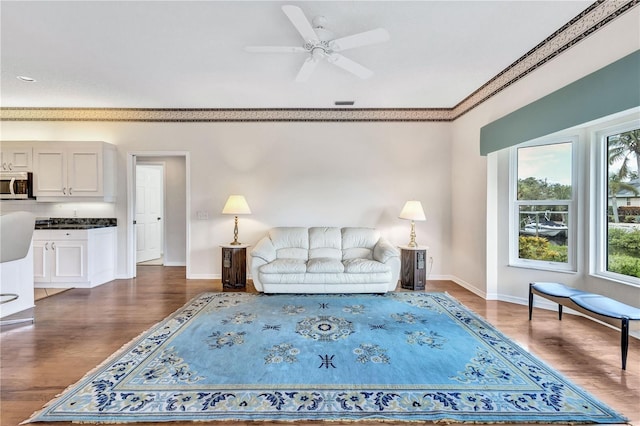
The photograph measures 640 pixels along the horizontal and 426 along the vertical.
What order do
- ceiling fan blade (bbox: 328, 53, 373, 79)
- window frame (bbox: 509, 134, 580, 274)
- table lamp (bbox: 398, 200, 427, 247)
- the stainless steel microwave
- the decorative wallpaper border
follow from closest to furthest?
1. ceiling fan blade (bbox: 328, 53, 373, 79)
2. window frame (bbox: 509, 134, 580, 274)
3. table lamp (bbox: 398, 200, 427, 247)
4. the stainless steel microwave
5. the decorative wallpaper border

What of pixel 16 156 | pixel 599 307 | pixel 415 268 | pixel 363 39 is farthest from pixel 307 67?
pixel 16 156

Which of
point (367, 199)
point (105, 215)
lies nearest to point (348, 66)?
point (367, 199)

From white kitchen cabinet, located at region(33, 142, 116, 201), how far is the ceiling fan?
3.72 meters

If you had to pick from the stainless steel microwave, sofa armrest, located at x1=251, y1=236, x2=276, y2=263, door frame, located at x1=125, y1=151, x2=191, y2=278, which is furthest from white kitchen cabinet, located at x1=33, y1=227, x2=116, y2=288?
sofa armrest, located at x1=251, y1=236, x2=276, y2=263

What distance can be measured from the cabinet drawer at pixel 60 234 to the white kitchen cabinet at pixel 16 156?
1209 millimetres

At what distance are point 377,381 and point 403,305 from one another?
1622 mm

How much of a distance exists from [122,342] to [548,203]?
4.83m

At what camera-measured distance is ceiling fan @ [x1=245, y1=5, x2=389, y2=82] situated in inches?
81.3

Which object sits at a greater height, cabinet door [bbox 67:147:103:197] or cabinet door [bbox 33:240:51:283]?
cabinet door [bbox 67:147:103:197]

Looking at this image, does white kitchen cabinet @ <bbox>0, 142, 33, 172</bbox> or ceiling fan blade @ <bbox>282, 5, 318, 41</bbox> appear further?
white kitchen cabinet @ <bbox>0, 142, 33, 172</bbox>

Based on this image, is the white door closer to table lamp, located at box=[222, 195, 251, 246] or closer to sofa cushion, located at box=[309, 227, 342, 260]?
table lamp, located at box=[222, 195, 251, 246]

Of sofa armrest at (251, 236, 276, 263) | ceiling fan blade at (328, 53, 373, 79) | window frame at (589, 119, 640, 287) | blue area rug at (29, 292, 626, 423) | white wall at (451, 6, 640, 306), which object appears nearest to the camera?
blue area rug at (29, 292, 626, 423)

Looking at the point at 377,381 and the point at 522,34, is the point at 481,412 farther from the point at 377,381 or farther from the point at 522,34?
the point at 522,34

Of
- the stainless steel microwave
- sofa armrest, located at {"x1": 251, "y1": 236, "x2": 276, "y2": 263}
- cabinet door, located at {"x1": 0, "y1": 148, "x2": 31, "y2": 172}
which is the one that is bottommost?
sofa armrest, located at {"x1": 251, "y1": 236, "x2": 276, "y2": 263}
